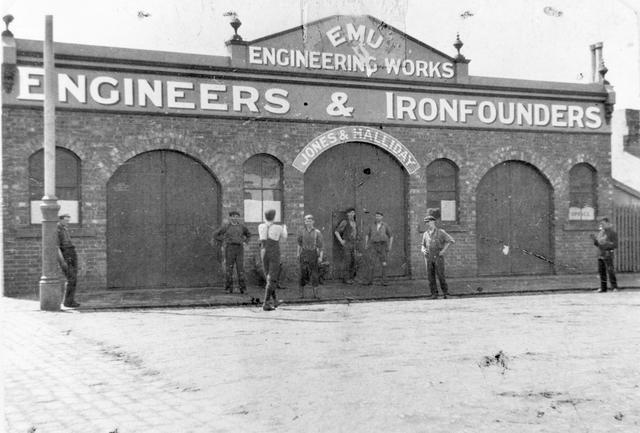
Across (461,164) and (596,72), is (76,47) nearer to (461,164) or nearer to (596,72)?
(461,164)

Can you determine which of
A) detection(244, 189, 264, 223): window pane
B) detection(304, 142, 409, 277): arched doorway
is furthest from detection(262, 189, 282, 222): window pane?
detection(304, 142, 409, 277): arched doorway

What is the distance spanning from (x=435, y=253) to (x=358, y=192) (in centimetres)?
388

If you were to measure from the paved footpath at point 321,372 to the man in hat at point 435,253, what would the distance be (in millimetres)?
3054

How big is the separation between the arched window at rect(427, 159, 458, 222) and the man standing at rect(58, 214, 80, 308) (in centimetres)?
958

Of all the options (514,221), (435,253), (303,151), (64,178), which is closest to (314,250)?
(435,253)

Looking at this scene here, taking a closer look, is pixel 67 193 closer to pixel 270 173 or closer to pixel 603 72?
pixel 270 173

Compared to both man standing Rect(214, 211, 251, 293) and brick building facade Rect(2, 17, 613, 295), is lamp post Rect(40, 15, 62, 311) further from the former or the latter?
man standing Rect(214, 211, 251, 293)

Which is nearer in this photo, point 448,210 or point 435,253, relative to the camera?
point 435,253

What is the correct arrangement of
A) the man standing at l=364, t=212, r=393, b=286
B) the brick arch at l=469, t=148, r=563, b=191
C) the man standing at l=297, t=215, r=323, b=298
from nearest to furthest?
the man standing at l=297, t=215, r=323, b=298, the man standing at l=364, t=212, r=393, b=286, the brick arch at l=469, t=148, r=563, b=191

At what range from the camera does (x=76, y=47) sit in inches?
630

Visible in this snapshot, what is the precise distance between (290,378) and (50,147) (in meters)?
7.57

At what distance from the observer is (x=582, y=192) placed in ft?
68.8

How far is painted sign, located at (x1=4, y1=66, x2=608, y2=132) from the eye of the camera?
1599 centimetres

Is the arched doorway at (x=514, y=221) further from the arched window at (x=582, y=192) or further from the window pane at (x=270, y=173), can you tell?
the window pane at (x=270, y=173)
